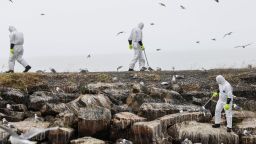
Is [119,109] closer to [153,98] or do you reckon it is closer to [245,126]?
[153,98]

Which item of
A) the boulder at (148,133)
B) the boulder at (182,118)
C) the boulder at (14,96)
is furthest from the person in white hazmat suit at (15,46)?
the boulder at (148,133)

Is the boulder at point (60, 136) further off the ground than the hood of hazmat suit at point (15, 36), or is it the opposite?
the hood of hazmat suit at point (15, 36)

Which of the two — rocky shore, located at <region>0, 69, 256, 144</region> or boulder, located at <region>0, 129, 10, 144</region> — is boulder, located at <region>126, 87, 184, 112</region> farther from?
boulder, located at <region>0, 129, 10, 144</region>

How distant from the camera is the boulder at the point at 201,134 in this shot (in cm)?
1947

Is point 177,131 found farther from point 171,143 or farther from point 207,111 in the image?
point 207,111

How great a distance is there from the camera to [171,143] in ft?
64.9

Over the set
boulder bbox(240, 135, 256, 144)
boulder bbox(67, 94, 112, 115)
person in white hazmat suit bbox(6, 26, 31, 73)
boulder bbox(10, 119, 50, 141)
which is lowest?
boulder bbox(240, 135, 256, 144)

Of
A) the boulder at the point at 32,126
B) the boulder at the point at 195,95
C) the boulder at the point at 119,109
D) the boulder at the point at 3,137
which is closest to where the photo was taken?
the boulder at the point at 3,137

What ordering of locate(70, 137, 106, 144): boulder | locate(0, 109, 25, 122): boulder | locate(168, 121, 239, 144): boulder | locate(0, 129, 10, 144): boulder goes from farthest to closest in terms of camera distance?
locate(0, 109, 25, 122): boulder, locate(168, 121, 239, 144): boulder, locate(0, 129, 10, 144): boulder, locate(70, 137, 106, 144): boulder

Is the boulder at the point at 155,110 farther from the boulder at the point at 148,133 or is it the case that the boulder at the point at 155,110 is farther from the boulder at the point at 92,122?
the boulder at the point at 92,122

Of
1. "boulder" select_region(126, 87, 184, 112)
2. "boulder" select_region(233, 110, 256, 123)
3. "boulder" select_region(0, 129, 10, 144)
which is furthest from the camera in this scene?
"boulder" select_region(126, 87, 184, 112)

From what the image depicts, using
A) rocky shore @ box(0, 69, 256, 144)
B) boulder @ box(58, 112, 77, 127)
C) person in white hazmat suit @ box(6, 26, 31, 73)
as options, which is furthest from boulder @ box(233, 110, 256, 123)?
person in white hazmat suit @ box(6, 26, 31, 73)

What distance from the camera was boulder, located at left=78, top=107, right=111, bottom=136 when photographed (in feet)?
64.4

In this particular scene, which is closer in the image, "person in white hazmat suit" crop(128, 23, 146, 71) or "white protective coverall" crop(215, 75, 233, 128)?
"white protective coverall" crop(215, 75, 233, 128)
